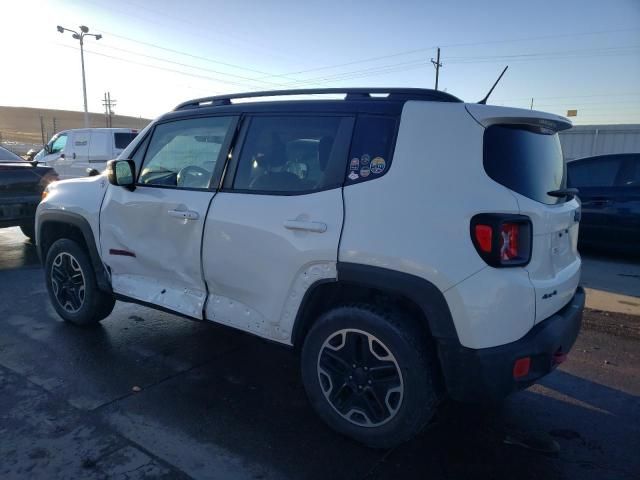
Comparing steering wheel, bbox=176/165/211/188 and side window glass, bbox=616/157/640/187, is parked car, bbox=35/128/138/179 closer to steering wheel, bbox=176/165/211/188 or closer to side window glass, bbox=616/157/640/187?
steering wheel, bbox=176/165/211/188

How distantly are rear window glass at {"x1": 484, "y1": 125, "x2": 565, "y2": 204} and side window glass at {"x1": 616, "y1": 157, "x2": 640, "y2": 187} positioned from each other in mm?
5647

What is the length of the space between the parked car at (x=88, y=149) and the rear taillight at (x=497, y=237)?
12.5 metres

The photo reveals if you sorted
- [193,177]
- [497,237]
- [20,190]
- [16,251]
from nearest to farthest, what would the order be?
[497,237] → [193,177] → [20,190] → [16,251]

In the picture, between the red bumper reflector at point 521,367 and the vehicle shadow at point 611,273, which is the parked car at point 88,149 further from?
the red bumper reflector at point 521,367

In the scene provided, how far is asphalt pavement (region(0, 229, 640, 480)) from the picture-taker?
8.24 feet

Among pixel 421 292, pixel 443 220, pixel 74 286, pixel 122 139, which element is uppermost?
pixel 122 139

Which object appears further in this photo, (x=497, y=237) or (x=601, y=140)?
(x=601, y=140)

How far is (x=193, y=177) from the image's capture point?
3.42 metres

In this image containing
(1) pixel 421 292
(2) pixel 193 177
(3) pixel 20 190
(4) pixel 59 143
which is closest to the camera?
(1) pixel 421 292

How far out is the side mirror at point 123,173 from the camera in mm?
3611

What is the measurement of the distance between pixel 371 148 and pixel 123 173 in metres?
2.03

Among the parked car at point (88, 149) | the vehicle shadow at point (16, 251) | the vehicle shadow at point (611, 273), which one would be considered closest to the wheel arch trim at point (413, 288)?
the vehicle shadow at point (611, 273)

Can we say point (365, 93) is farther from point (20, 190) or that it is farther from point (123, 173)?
point (20, 190)

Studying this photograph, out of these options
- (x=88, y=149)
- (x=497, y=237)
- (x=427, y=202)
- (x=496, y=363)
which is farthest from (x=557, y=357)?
(x=88, y=149)
